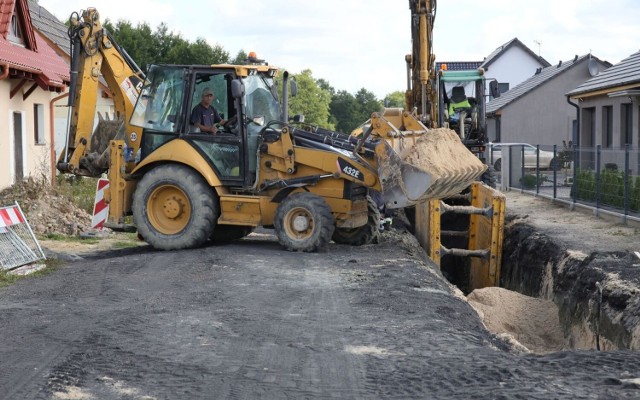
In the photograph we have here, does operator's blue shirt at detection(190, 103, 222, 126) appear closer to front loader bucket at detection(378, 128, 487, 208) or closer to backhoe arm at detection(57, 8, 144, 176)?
backhoe arm at detection(57, 8, 144, 176)

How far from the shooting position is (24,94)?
877 inches

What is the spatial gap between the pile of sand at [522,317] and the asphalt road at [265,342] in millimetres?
1381

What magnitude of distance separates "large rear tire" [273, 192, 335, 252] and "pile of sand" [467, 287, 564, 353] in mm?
2241

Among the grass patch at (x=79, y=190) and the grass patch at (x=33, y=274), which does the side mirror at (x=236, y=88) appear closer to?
the grass patch at (x=33, y=274)

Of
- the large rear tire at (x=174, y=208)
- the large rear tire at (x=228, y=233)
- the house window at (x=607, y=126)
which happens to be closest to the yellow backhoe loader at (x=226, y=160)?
the large rear tire at (x=174, y=208)

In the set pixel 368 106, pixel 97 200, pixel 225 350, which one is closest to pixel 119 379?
pixel 225 350

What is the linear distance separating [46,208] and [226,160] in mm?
5980

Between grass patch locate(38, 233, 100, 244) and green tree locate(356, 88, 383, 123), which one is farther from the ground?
green tree locate(356, 88, 383, 123)

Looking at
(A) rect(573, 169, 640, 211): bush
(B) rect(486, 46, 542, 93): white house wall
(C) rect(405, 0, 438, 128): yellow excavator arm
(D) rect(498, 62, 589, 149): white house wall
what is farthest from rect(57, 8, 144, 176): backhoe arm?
(B) rect(486, 46, 542, 93): white house wall

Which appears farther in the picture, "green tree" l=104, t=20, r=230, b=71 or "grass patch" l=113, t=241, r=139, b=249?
"green tree" l=104, t=20, r=230, b=71

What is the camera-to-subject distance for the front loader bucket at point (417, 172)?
40.5ft

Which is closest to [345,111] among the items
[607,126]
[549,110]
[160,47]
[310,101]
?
[310,101]

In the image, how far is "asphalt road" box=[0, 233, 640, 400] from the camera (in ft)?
19.9

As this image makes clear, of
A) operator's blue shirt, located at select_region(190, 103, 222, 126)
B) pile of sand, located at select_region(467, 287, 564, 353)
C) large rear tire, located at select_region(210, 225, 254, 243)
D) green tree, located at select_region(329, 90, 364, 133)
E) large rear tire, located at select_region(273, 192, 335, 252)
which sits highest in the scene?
green tree, located at select_region(329, 90, 364, 133)
